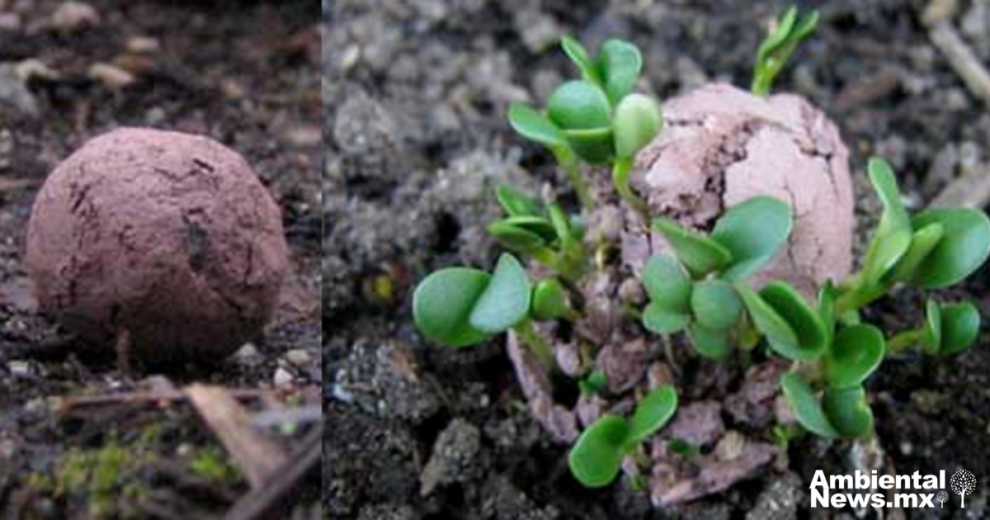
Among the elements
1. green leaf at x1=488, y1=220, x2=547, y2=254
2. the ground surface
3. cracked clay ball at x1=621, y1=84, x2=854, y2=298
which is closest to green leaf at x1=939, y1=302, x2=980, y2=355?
cracked clay ball at x1=621, y1=84, x2=854, y2=298

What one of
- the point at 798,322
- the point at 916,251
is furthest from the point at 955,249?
the point at 798,322

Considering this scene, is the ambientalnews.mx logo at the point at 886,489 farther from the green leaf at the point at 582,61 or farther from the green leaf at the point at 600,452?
the green leaf at the point at 582,61

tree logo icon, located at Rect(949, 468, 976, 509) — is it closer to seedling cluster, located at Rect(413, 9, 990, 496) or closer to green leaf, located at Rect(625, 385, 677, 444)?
seedling cluster, located at Rect(413, 9, 990, 496)

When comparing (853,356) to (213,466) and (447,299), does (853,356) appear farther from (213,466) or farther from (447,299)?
(213,466)

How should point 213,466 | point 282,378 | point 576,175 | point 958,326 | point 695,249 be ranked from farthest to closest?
point 576,175, point 958,326, point 695,249, point 282,378, point 213,466

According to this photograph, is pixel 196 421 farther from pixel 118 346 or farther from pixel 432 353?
pixel 432 353
